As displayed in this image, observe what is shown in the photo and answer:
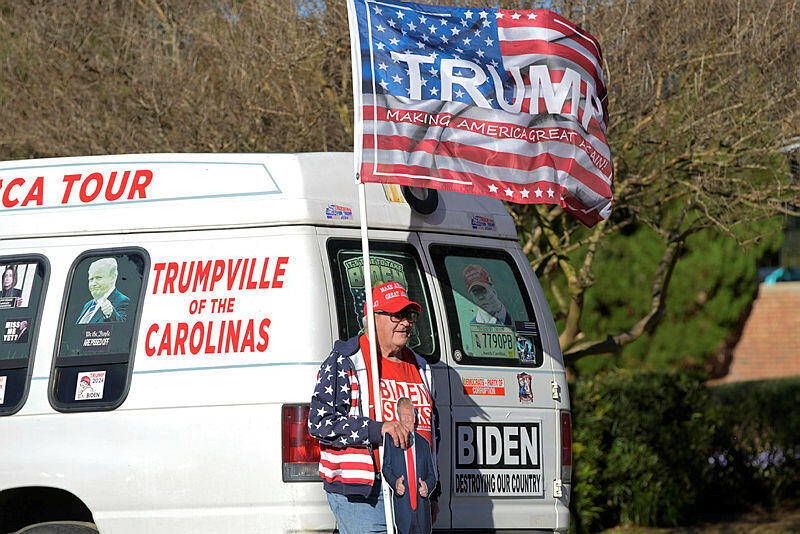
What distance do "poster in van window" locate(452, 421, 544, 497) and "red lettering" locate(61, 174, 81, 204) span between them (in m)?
2.27

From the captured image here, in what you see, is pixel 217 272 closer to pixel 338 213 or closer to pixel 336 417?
pixel 338 213

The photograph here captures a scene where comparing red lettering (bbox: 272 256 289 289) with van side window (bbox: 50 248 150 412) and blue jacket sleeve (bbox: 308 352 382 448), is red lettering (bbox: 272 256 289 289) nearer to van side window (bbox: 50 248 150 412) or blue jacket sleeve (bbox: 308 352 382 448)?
blue jacket sleeve (bbox: 308 352 382 448)

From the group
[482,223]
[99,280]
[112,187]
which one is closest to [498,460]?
[482,223]

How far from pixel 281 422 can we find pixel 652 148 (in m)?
4.68

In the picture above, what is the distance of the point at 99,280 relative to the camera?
5773 mm

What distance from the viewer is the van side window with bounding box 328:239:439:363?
5.54 m

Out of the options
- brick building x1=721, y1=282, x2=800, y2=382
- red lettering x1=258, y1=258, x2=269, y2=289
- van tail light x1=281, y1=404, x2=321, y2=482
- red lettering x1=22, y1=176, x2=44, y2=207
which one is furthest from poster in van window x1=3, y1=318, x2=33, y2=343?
brick building x1=721, y1=282, x2=800, y2=382

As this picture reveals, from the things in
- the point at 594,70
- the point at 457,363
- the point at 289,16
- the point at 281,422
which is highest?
the point at 289,16

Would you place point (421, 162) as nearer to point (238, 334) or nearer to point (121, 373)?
point (238, 334)

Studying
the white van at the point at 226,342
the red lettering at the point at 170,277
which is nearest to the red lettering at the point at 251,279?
the white van at the point at 226,342

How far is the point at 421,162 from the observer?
18.1 feet

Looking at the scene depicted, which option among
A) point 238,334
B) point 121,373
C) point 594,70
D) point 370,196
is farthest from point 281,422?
point 594,70

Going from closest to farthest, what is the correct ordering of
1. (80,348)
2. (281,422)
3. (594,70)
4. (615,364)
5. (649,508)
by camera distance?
(281,422)
(80,348)
(594,70)
(649,508)
(615,364)

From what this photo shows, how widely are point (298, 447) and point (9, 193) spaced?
2141 mm
